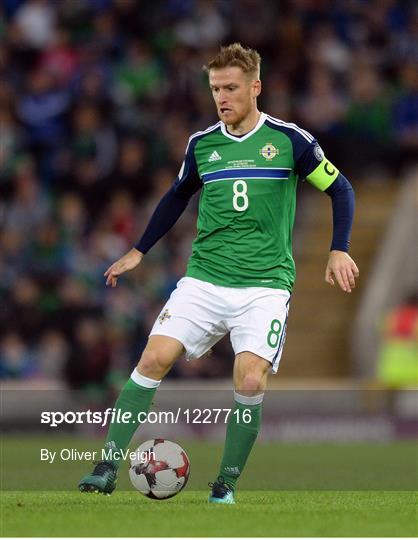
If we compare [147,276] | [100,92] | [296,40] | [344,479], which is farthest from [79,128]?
[344,479]

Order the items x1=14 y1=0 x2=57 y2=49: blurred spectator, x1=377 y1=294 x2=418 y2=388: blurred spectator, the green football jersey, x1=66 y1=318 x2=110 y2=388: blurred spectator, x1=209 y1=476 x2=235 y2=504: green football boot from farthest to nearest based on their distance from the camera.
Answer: x1=14 y1=0 x2=57 y2=49: blurred spectator, x1=377 y1=294 x2=418 y2=388: blurred spectator, x1=66 y1=318 x2=110 y2=388: blurred spectator, the green football jersey, x1=209 y1=476 x2=235 y2=504: green football boot

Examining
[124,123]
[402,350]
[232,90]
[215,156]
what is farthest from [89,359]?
[232,90]

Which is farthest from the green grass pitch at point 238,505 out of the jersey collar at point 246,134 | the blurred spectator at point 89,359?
the blurred spectator at point 89,359

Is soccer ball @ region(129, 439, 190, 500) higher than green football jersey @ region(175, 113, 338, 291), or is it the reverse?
green football jersey @ region(175, 113, 338, 291)

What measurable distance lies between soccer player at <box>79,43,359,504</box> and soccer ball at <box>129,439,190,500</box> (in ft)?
0.40

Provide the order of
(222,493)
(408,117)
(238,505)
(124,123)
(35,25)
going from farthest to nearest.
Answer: (408,117) < (35,25) < (124,123) < (222,493) < (238,505)

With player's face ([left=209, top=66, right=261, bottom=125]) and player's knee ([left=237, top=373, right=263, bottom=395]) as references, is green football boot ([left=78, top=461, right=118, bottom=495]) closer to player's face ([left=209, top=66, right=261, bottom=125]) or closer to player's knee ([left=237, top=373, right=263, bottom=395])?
player's knee ([left=237, top=373, right=263, bottom=395])

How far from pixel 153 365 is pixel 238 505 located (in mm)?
840

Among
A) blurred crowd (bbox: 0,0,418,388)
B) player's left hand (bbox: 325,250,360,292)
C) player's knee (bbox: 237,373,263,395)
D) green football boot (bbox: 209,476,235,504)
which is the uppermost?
player's left hand (bbox: 325,250,360,292)

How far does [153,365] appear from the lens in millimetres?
8102

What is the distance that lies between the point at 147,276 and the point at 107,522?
1119cm

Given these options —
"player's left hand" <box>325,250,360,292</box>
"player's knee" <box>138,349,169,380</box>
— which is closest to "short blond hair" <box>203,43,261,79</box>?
"player's left hand" <box>325,250,360,292</box>

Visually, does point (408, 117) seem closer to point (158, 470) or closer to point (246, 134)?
point (246, 134)

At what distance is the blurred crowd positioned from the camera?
17.3 m
